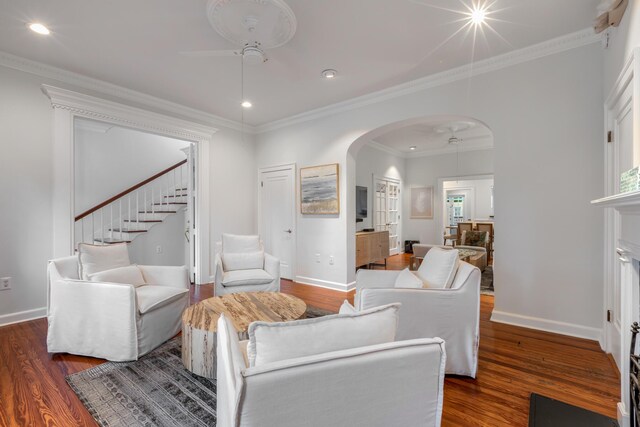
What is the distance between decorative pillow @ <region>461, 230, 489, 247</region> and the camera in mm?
6484

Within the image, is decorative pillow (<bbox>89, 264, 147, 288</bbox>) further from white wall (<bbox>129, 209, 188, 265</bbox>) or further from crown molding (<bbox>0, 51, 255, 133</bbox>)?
white wall (<bbox>129, 209, 188, 265</bbox>)

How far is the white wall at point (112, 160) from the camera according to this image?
5.32 metres

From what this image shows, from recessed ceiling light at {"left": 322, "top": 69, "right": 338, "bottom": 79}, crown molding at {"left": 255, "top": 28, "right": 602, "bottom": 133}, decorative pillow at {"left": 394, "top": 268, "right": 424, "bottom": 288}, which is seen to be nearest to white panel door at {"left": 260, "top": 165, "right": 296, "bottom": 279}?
crown molding at {"left": 255, "top": 28, "right": 602, "bottom": 133}

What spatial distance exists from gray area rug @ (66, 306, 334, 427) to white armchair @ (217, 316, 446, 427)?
973mm

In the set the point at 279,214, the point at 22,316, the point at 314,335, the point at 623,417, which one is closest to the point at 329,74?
the point at 279,214

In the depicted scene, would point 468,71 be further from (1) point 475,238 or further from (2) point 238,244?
(1) point 475,238

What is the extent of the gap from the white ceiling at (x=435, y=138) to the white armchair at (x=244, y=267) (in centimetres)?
312

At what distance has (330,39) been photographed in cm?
278

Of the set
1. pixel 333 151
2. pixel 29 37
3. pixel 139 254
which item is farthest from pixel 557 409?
pixel 139 254

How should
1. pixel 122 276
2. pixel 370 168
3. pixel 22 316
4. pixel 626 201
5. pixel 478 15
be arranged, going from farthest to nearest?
pixel 370 168
pixel 22 316
pixel 122 276
pixel 478 15
pixel 626 201

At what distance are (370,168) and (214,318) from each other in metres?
5.35

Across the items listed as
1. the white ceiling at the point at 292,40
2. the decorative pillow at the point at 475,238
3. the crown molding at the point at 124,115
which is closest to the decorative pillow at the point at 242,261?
the crown molding at the point at 124,115

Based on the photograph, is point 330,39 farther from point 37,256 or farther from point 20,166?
point 37,256

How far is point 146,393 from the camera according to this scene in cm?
193
